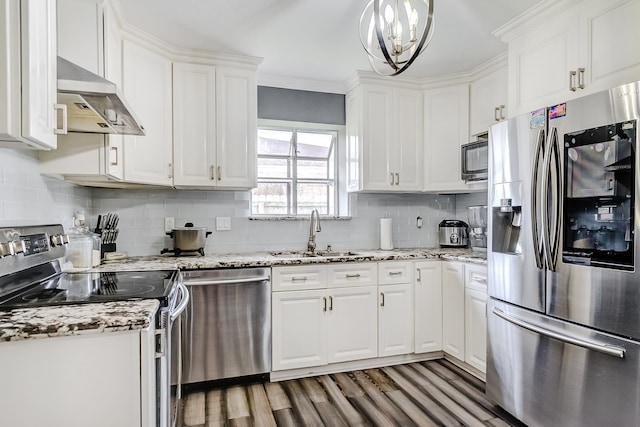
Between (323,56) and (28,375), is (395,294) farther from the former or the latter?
(28,375)

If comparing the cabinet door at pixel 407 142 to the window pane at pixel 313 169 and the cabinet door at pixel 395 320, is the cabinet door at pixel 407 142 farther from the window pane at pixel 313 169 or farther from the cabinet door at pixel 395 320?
the cabinet door at pixel 395 320

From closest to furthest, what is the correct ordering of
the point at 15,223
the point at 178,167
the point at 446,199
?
the point at 15,223
the point at 178,167
the point at 446,199

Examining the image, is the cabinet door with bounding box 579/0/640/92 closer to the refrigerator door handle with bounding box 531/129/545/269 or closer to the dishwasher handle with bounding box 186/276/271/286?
the refrigerator door handle with bounding box 531/129/545/269

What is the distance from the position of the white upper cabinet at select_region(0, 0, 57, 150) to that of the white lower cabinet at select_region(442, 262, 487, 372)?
102 inches

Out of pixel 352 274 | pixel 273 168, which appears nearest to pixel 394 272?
pixel 352 274

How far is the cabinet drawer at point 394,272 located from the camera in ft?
9.61

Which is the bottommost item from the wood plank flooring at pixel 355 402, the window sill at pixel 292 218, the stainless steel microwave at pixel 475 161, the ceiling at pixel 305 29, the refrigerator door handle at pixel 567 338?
the wood plank flooring at pixel 355 402

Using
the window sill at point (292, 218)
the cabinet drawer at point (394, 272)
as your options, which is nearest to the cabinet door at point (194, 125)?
the window sill at point (292, 218)

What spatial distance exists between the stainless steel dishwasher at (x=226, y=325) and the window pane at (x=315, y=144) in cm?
139

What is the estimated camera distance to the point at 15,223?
5.32 ft

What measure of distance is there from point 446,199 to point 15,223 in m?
3.41

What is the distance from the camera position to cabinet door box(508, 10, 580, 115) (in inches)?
79.5

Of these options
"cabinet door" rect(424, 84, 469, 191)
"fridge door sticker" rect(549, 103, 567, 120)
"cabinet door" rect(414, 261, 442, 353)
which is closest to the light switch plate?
"cabinet door" rect(414, 261, 442, 353)

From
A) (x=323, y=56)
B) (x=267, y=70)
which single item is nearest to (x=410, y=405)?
(x=323, y=56)
